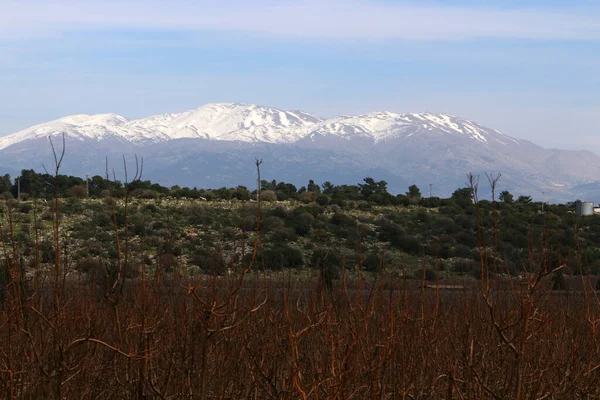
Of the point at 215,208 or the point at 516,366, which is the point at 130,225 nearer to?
the point at 215,208

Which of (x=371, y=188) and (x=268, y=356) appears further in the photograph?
(x=371, y=188)

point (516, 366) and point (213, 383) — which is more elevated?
point (516, 366)

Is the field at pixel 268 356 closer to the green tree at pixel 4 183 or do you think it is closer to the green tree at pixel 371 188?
the green tree at pixel 4 183

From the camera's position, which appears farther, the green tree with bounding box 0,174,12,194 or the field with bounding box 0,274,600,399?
the green tree with bounding box 0,174,12,194

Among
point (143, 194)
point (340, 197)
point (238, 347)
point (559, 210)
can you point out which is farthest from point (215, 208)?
point (238, 347)

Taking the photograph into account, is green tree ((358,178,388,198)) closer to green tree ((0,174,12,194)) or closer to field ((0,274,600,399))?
green tree ((0,174,12,194))

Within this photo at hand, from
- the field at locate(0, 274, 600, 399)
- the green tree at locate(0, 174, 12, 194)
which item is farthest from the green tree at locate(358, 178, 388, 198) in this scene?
the field at locate(0, 274, 600, 399)

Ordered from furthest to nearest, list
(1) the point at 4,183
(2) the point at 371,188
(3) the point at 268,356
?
(2) the point at 371,188 → (1) the point at 4,183 → (3) the point at 268,356

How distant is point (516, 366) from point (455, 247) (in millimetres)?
40580

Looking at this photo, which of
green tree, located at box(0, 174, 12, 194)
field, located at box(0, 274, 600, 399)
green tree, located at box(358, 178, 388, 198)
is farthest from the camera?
green tree, located at box(358, 178, 388, 198)

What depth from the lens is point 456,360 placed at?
9.22m

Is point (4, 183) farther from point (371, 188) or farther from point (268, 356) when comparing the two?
point (268, 356)

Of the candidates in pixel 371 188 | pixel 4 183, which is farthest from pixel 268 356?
pixel 371 188

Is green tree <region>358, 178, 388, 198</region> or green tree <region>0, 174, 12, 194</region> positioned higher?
green tree <region>0, 174, 12, 194</region>
